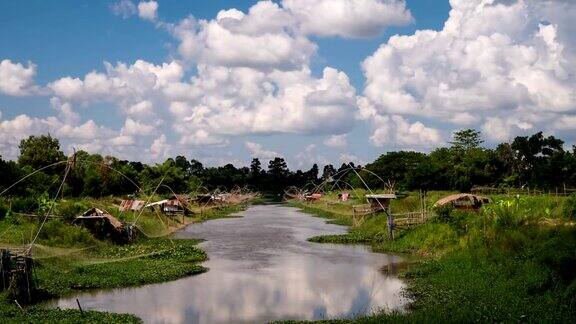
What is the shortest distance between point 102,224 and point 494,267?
21502 millimetres

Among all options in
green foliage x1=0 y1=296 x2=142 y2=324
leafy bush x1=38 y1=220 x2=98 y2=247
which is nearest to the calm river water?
green foliage x1=0 y1=296 x2=142 y2=324

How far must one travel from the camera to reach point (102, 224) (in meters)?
32.1

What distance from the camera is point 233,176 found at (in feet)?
527

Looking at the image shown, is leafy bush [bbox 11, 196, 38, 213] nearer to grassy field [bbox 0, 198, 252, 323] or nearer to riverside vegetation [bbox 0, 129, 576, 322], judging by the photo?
riverside vegetation [bbox 0, 129, 576, 322]

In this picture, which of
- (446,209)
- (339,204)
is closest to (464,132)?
(339,204)

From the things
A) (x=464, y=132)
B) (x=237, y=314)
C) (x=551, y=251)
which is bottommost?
(x=237, y=314)

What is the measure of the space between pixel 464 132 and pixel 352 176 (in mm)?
30129

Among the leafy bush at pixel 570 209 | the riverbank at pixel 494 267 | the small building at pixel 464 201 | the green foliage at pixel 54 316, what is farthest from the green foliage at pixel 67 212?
the leafy bush at pixel 570 209

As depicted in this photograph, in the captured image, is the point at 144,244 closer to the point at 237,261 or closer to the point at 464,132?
the point at 237,261

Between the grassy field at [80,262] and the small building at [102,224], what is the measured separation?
0.61 metres

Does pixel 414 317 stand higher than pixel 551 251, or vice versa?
pixel 551 251

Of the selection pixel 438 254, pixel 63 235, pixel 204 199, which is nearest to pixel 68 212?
pixel 63 235

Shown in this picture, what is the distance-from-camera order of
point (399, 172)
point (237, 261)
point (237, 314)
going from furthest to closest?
1. point (399, 172)
2. point (237, 261)
3. point (237, 314)

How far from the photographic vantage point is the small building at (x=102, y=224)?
3170 cm
